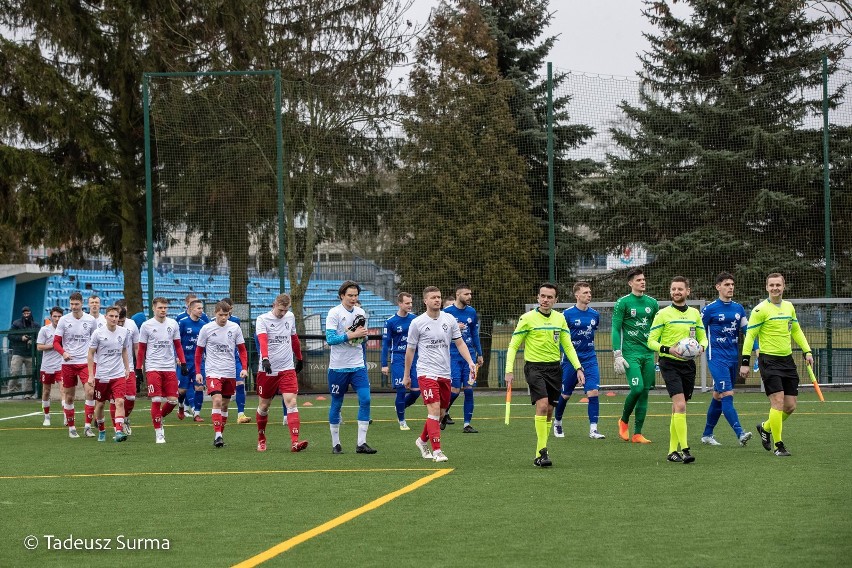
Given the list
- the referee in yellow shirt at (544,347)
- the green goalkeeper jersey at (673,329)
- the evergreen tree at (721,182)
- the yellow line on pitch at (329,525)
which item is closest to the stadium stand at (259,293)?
the evergreen tree at (721,182)

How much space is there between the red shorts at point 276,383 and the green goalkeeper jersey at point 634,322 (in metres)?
4.47

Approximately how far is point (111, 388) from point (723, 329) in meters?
9.28

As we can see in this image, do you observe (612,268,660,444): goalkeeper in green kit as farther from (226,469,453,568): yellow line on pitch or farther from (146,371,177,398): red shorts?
(146,371,177,398): red shorts

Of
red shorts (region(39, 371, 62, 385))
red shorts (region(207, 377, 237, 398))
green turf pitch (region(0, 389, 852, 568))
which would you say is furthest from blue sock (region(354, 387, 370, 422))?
red shorts (region(39, 371, 62, 385))

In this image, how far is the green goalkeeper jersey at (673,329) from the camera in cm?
1405

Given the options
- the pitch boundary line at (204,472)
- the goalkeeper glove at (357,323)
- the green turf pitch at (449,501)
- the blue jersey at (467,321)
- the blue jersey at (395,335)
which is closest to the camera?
the green turf pitch at (449,501)

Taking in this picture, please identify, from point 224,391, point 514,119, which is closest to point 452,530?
point 224,391

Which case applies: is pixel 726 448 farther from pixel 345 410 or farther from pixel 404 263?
pixel 404 263

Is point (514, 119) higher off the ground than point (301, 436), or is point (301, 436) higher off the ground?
point (514, 119)

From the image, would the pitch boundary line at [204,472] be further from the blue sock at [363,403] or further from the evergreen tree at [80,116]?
the evergreen tree at [80,116]

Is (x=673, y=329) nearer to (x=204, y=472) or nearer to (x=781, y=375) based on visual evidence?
(x=781, y=375)

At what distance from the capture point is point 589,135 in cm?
2686

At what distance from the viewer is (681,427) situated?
13469 millimetres

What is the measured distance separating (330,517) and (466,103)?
19.3m
